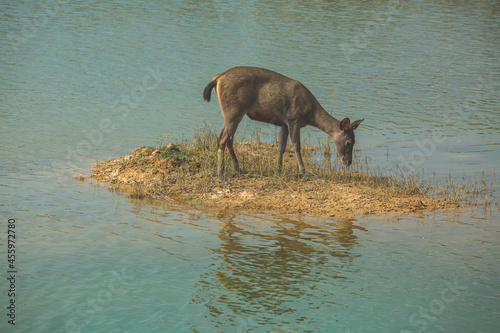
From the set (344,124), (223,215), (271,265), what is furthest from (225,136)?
(271,265)

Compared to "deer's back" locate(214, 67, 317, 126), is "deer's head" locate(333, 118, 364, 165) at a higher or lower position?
lower

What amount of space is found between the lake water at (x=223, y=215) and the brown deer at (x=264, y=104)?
1.81 meters

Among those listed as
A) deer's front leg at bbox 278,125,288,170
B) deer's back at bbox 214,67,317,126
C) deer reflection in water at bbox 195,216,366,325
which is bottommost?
deer reflection in water at bbox 195,216,366,325

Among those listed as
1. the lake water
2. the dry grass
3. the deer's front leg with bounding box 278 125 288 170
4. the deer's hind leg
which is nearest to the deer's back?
the deer's hind leg

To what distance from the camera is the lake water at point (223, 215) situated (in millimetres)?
7891

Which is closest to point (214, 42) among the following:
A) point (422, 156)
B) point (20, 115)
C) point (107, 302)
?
point (20, 115)

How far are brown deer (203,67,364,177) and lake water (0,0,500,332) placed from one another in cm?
181

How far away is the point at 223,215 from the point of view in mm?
11359

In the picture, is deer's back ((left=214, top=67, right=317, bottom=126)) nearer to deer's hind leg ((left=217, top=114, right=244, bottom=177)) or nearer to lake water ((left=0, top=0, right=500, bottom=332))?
deer's hind leg ((left=217, top=114, right=244, bottom=177))

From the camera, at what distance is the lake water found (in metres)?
7.89

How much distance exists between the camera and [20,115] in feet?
62.3

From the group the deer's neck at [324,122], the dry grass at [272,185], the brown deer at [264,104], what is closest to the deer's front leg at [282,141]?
the brown deer at [264,104]

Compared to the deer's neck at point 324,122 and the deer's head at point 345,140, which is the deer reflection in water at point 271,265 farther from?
the deer's neck at point 324,122

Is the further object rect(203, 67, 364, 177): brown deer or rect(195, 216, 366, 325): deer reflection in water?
rect(203, 67, 364, 177): brown deer
